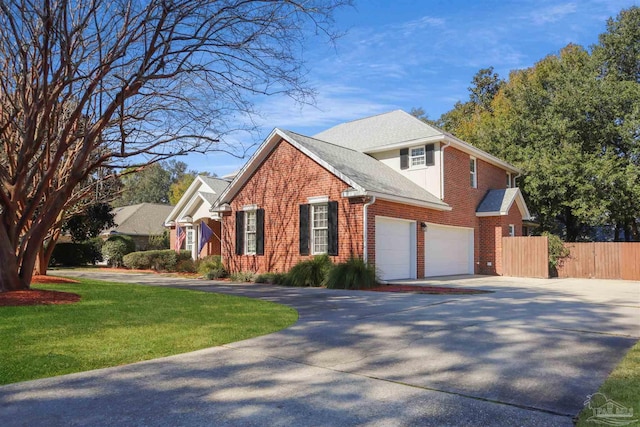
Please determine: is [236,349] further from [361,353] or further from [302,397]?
[302,397]


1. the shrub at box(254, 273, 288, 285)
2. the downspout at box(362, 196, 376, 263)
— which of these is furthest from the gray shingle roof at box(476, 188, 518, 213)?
the shrub at box(254, 273, 288, 285)

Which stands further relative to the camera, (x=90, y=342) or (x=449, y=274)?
(x=449, y=274)

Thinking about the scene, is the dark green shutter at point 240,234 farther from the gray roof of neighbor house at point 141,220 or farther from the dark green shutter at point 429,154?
the gray roof of neighbor house at point 141,220

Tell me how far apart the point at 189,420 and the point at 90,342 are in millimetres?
3409

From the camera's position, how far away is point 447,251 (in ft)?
69.8

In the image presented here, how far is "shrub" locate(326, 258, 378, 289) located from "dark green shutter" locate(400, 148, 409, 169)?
701 centimetres

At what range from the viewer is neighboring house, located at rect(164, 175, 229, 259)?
84.7 feet

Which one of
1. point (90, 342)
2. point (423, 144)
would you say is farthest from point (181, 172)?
point (90, 342)

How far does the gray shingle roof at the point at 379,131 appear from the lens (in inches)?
833

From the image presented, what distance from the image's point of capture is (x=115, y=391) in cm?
466

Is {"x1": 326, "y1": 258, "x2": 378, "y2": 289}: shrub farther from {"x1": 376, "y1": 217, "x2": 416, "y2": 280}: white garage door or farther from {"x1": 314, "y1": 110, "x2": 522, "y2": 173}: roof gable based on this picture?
{"x1": 314, "y1": 110, "x2": 522, "y2": 173}: roof gable

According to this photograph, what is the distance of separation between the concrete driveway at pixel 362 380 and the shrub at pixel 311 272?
7.19 meters

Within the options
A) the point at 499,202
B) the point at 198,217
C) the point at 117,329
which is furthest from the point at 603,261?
the point at 117,329

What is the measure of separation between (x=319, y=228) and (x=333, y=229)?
84 centimetres
